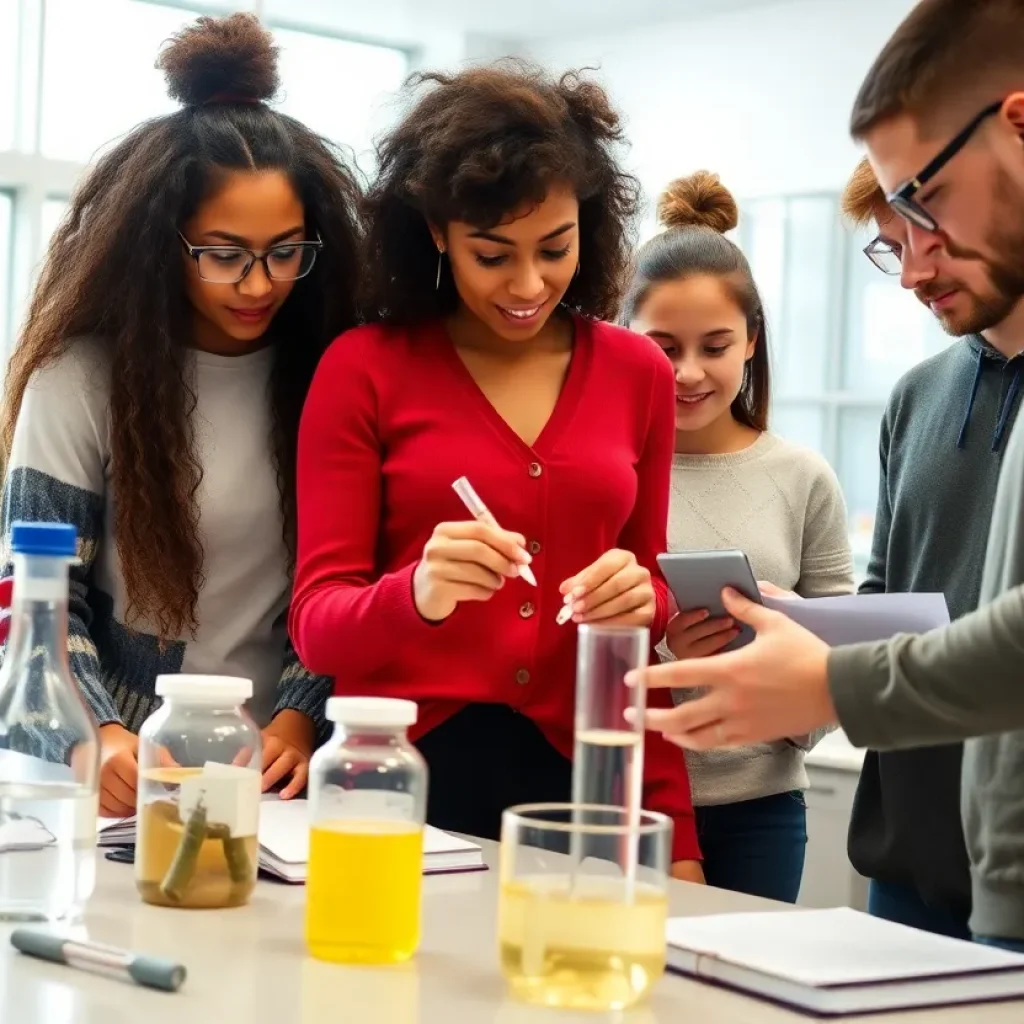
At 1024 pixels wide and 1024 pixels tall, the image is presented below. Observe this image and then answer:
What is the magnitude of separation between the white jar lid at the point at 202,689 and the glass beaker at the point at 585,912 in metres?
0.33

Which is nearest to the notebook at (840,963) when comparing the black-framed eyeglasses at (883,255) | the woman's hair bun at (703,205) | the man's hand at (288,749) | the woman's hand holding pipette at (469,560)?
the woman's hand holding pipette at (469,560)

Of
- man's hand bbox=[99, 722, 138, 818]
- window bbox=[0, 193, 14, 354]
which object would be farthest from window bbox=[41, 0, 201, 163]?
man's hand bbox=[99, 722, 138, 818]

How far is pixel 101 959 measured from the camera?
1183 mm

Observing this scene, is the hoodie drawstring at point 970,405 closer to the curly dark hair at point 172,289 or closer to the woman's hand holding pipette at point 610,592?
the woman's hand holding pipette at point 610,592

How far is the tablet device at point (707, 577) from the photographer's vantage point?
1.57 metres

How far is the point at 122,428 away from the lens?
1976 mm

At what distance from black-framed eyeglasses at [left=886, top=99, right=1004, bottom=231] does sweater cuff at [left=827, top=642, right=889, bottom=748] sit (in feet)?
1.53

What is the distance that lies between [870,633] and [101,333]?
104cm

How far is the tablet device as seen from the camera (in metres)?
1.57

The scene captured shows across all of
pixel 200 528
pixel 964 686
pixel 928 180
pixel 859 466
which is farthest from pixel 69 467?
pixel 859 466

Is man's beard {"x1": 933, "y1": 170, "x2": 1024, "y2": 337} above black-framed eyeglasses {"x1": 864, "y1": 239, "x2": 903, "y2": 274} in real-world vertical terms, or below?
below

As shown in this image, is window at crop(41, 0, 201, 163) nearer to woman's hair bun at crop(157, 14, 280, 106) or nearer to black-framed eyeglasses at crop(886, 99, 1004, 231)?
woman's hair bun at crop(157, 14, 280, 106)

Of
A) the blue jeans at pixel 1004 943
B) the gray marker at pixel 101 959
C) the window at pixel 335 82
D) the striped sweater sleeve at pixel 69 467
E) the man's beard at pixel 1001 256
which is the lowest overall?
the blue jeans at pixel 1004 943

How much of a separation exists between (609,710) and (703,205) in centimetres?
158
